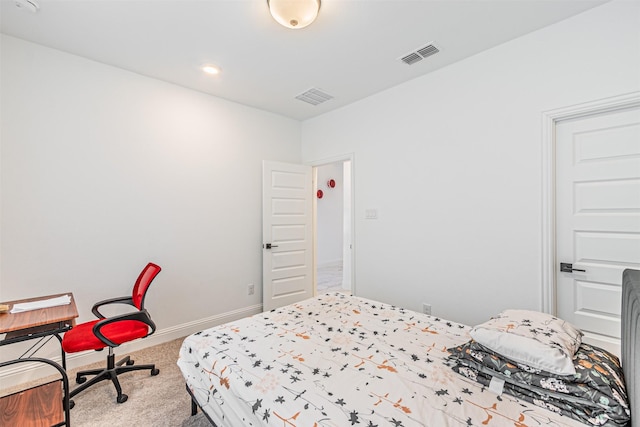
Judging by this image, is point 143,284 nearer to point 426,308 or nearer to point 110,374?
point 110,374

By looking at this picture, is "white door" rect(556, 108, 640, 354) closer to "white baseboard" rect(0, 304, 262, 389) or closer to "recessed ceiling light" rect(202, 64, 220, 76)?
"recessed ceiling light" rect(202, 64, 220, 76)

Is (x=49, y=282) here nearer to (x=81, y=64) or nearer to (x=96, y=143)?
(x=96, y=143)

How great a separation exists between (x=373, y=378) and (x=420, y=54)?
266cm

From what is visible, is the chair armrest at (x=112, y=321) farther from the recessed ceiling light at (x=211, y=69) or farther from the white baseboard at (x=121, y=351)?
the recessed ceiling light at (x=211, y=69)

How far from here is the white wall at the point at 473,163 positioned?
6.86 feet

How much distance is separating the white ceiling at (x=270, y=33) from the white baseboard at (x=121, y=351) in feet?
8.97

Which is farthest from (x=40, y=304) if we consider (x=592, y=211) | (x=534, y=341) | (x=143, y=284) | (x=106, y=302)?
(x=592, y=211)

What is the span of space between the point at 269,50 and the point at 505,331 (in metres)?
2.68

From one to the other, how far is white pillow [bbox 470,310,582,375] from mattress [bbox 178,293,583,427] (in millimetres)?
170

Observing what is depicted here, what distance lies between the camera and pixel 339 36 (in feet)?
7.63

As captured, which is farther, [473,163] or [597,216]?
[473,163]

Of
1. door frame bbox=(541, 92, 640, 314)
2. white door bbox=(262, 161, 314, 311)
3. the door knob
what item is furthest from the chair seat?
the door knob

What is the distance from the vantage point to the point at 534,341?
122cm

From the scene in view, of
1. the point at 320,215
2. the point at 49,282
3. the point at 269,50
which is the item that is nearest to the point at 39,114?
the point at 49,282
